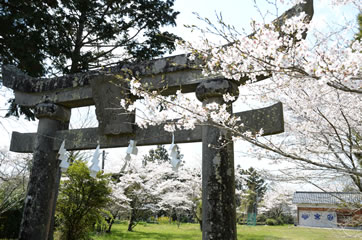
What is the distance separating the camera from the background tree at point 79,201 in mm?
7273

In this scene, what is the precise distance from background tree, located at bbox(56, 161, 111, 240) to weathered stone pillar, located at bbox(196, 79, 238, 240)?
5.02m

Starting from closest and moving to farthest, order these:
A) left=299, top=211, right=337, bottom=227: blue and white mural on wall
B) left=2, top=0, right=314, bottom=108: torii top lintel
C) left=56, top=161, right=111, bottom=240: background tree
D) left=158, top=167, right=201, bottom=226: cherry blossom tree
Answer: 1. left=2, top=0, right=314, bottom=108: torii top lintel
2. left=56, top=161, right=111, bottom=240: background tree
3. left=158, top=167, right=201, bottom=226: cherry blossom tree
4. left=299, top=211, right=337, bottom=227: blue and white mural on wall

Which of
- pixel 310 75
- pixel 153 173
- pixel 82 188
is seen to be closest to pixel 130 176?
pixel 153 173

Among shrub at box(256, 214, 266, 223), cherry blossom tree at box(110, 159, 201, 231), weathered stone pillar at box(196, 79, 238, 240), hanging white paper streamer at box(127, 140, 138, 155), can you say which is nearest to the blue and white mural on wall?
shrub at box(256, 214, 266, 223)

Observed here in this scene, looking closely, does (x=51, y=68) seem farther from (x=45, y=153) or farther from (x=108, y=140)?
(x=108, y=140)

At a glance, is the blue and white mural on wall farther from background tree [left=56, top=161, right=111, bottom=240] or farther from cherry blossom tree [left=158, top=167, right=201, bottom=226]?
background tree [left=56, top=161, right=111, bottom=240]

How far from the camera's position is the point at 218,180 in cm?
329

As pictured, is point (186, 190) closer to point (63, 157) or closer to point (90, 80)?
point (63, 157)

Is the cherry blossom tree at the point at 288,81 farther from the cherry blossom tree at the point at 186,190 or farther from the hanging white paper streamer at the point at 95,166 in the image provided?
the cherry blossom tree at the point at 186,190

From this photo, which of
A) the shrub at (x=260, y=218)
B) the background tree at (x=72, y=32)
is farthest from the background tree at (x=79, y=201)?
the shrub at (x=260, y=218)

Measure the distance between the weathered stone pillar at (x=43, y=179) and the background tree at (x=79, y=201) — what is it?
9.15 feet

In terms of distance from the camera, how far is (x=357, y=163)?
4422mm

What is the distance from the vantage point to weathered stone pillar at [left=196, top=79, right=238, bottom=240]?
319 cm

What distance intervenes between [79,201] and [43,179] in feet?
10.5
